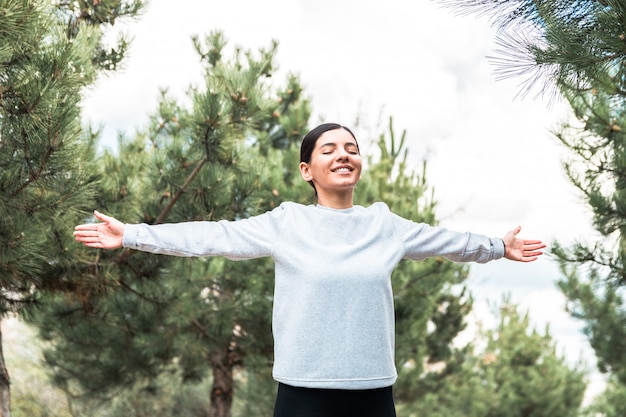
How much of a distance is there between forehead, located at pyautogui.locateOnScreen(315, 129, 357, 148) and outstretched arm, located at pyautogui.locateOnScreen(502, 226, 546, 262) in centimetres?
55

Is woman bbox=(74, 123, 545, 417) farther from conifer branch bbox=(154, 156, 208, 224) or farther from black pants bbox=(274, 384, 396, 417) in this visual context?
conifer branch bbox=(154, 156, 208, 224)

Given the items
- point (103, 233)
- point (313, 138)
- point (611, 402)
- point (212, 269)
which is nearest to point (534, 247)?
point (313, 138)

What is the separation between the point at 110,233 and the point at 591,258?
359 cm

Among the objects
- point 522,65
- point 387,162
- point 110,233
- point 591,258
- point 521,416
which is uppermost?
point 387,162

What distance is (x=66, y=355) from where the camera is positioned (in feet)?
23.6

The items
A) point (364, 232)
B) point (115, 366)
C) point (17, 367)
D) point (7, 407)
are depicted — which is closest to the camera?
point (364, 232)

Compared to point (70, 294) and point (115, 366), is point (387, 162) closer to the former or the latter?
point (115, 366)

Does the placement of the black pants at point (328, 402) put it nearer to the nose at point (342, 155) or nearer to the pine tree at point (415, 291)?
the nose at point (342, 155)

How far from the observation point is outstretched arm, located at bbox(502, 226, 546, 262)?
6.93ft

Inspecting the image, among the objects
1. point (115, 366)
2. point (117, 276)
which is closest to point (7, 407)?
point (117, 276)

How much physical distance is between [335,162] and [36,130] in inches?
61.4

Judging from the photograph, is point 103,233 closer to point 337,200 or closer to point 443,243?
point 337,200

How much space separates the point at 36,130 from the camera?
2941 mm

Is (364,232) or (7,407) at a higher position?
(364,232)
